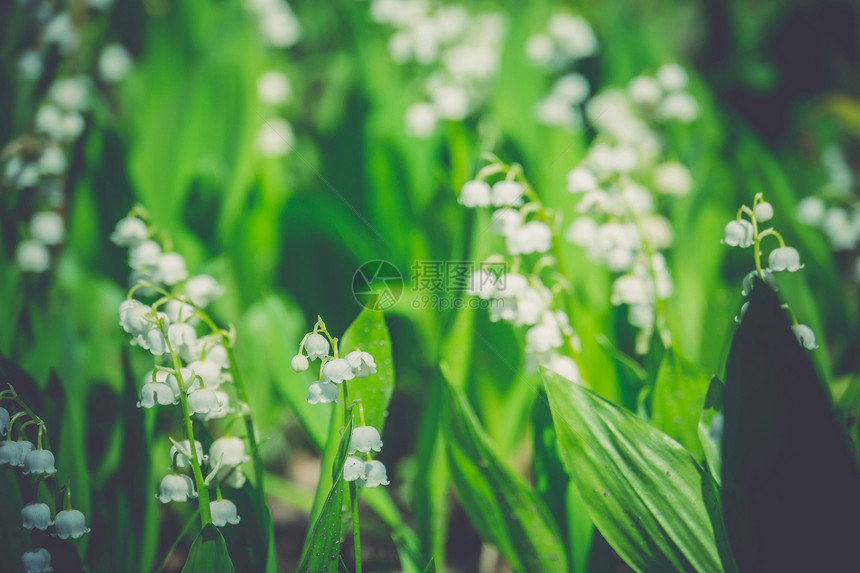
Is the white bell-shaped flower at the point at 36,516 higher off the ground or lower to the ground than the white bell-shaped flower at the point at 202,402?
lower

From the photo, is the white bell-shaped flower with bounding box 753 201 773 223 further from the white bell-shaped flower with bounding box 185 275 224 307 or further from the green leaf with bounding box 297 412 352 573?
the white bell-shaped flower with bounding box 185 275 224 307

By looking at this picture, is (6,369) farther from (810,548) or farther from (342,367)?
(810,548)

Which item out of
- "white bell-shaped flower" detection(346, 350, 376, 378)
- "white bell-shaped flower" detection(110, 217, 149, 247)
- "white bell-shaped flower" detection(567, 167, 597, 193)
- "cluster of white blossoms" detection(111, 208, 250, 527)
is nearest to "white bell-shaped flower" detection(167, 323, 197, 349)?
"cluster of white blossoms" detection(111, 208, 250, 527)

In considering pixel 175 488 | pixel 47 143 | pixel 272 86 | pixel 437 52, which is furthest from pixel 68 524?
pixel 437 52

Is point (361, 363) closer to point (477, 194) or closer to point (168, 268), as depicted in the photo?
point (477, 194)

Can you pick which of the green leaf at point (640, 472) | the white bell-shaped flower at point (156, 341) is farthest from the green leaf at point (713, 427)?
the white bell-shaped flower at point (156, 341)

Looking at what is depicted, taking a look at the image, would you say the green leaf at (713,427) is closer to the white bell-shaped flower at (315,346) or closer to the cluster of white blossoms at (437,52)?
the white bell-shaped flower at (315,346)
